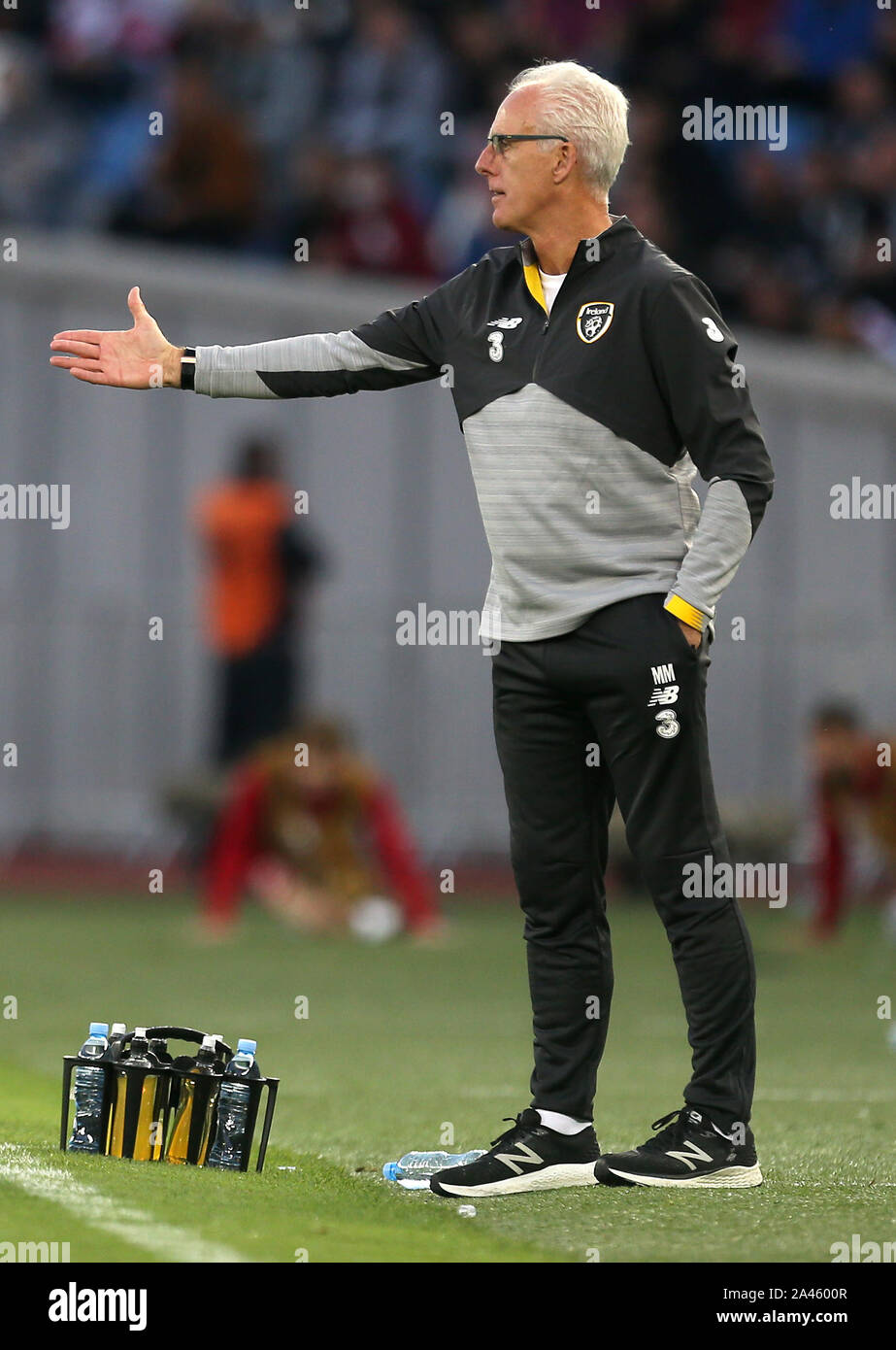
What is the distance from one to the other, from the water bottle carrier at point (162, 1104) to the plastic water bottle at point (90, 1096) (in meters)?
0.01

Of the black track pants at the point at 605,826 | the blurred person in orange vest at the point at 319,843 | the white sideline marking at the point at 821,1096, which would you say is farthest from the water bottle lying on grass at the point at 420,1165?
the blurred person in orange vest at the point at 319,843

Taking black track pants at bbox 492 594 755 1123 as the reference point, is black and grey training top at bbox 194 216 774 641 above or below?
above

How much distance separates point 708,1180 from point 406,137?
1323cm

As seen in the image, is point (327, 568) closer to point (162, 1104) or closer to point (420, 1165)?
point (420, 1165)

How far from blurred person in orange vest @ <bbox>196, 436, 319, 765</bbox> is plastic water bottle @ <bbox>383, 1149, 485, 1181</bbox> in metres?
10.3

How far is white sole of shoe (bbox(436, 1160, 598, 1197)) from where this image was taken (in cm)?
542

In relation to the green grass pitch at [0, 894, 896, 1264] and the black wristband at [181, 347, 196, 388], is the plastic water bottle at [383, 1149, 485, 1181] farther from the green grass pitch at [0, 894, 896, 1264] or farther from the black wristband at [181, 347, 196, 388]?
the black wristband at [181, 347, 196, 388]

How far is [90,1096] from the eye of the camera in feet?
18.4

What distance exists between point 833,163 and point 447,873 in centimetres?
600

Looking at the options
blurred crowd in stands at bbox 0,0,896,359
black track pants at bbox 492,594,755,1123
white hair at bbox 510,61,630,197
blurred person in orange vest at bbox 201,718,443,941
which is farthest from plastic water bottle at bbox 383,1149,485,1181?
blurred crowd in stands at bbox 0,0,896,359

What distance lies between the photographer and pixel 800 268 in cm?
1783

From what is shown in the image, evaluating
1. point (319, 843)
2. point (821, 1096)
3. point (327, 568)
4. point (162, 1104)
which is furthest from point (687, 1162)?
point (327, 568)

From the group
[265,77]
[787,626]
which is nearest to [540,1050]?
[787,626]

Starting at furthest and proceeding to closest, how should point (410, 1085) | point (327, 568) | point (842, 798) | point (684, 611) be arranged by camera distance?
1. point (327, 568)
2. point (842, 798)
3. point (410, 1085)
4. point (684, 611)
